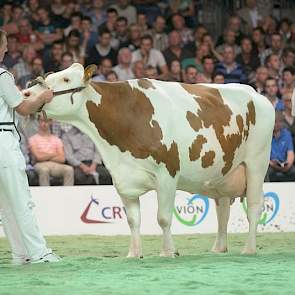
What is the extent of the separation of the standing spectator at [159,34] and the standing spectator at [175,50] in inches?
6.7

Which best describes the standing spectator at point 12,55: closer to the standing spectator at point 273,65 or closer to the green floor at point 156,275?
the standing spectator at point 273,65

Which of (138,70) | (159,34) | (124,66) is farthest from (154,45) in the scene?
(138,70)

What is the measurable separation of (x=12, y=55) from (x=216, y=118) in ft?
23.0

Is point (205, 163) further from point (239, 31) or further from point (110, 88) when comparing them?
point (239, 31)

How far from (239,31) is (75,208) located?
613 centimetres

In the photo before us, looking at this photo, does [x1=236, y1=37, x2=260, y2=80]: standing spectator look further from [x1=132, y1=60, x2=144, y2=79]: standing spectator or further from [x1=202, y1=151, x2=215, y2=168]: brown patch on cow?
[x1=202, y1=151, x2=215, y2=168]: brown patch on cow

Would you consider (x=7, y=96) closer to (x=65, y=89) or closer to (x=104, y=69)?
(x=65, y=89)

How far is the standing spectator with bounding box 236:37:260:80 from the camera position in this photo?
16125 millimetres

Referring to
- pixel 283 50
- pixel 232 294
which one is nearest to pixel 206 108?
pixel 232 294

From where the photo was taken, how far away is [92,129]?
863cm

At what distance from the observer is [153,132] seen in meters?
8.50

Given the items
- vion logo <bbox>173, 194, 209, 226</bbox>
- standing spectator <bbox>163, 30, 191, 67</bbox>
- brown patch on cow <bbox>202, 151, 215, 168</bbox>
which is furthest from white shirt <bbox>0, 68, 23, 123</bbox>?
standing spectator <bbox>163, 30, 191, 67</bbox>

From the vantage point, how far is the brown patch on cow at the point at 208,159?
8805 millimetres

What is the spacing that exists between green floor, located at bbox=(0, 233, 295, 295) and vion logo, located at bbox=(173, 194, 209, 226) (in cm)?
243
